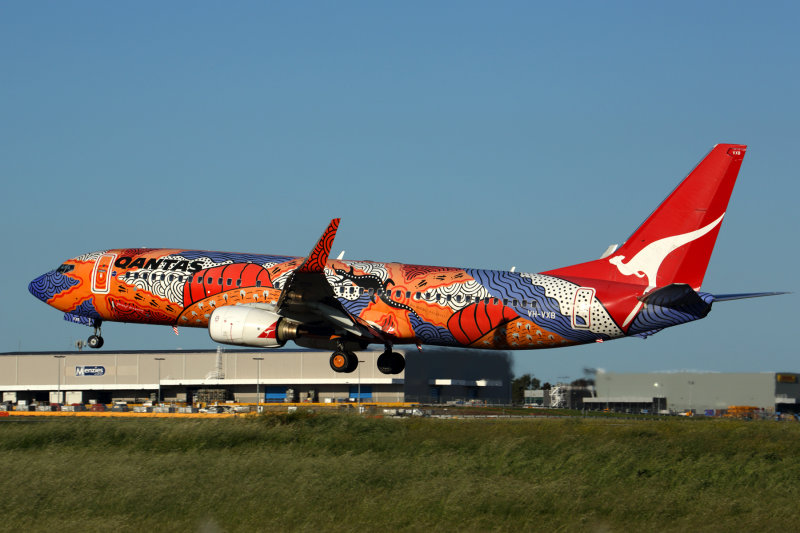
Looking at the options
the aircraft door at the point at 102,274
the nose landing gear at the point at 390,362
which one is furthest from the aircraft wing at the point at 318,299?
the aircraft door at the point at 102,274

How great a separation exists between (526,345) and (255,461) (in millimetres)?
14445

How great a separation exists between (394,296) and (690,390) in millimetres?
19904

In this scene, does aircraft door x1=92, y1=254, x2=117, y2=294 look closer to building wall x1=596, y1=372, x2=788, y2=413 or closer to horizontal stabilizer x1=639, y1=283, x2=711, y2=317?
horizontal stabilizer x1=639, y1=283, x2=711, y2=317

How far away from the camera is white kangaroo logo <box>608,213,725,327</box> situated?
35.4m

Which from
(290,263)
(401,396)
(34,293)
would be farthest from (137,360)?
(290,263)

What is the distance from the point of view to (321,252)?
3488cm

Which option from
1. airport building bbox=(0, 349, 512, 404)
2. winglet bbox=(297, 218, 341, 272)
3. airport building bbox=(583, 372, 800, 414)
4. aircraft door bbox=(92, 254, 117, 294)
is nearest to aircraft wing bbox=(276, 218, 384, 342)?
winglet bbox=(297, 218, 341, 272)

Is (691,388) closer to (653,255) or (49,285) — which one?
(653,255)

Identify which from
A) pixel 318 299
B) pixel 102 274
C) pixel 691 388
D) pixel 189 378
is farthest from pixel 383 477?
pixel 189 378

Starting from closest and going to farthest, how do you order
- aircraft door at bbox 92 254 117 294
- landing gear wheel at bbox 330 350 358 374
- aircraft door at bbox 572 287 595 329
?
aircraft door at bbox 572 287 595 329 → landing gear wheel at bbox 330 350 358 374 → aircraft door at bbox 92 254 117 294

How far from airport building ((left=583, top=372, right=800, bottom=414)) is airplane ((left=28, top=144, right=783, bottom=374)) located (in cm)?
1355

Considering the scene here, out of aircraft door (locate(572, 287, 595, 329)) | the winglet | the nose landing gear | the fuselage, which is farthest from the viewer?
the nose landing gear

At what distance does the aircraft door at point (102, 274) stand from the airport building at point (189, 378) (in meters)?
46.4

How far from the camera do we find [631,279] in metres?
35.9
